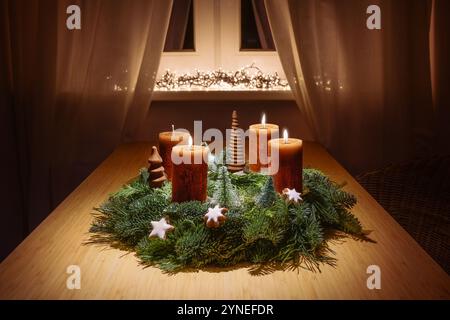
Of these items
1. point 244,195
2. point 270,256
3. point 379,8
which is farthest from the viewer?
point 379,8

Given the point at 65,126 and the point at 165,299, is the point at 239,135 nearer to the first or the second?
the point at 165,299

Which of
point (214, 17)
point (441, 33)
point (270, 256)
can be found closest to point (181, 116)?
point (214, 17)

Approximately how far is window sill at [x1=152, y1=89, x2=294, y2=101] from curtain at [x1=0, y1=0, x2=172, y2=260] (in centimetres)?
11

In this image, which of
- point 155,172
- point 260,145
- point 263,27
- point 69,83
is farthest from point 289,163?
point 263,27

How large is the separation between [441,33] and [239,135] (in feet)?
4.08

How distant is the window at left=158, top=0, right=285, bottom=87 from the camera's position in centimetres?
251

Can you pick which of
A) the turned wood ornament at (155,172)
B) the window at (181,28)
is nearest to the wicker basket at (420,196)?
the turned wood ornament at (155,172)

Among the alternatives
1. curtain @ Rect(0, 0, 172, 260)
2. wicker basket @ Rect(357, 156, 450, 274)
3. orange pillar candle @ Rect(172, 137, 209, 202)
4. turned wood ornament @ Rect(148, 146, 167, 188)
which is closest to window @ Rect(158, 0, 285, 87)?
curtain @ Rect(0, 0, 172, 260)

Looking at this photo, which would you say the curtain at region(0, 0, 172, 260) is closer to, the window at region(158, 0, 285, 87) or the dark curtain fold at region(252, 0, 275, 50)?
the window at region(158, 0, 285, 87)

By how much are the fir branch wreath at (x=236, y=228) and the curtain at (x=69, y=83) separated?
109 centimetres

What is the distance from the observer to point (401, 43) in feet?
7.45

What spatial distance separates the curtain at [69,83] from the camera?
2275 mm

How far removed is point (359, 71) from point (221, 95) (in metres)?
0.55

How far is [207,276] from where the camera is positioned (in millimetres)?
969
